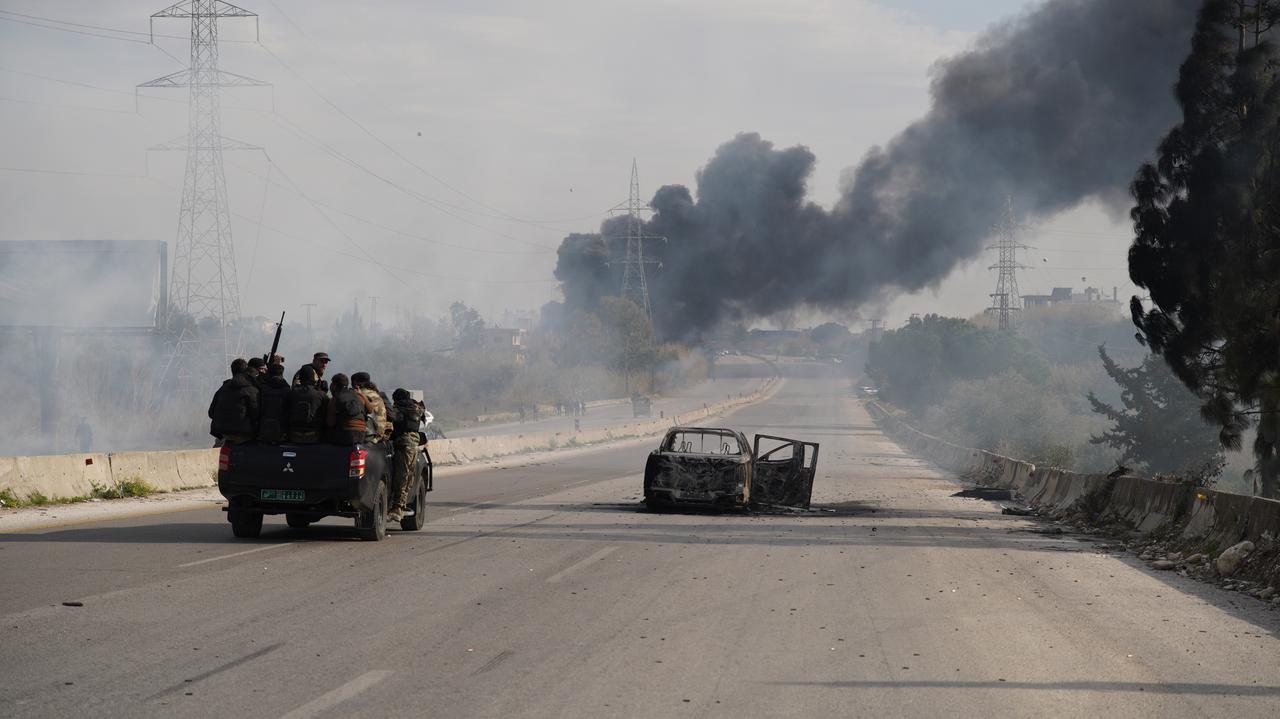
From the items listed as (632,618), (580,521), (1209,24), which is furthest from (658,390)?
(632,618)

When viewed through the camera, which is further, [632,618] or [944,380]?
[944,380]

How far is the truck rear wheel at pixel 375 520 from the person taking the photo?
48.1 feet

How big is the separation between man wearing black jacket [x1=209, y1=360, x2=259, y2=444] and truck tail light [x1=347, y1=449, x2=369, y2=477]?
119cm

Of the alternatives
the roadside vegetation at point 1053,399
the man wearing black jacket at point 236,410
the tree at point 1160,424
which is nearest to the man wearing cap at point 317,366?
the man wearing black jacket at point 236,410

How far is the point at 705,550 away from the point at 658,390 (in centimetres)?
11806

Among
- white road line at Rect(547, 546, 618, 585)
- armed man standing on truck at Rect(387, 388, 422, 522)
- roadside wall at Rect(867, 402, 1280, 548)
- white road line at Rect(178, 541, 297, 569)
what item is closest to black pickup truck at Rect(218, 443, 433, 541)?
white road line at Rect(178, 541, 297, 569)

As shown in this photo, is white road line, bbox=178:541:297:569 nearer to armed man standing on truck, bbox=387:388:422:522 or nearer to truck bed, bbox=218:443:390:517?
truck bed, bbox=218:443:390:517

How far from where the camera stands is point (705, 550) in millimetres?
14703

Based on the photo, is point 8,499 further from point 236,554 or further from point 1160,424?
point 1160,424

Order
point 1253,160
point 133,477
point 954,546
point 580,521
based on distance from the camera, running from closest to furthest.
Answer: point 954,546 < point 580,521 < point 133,477 < point 1253,160

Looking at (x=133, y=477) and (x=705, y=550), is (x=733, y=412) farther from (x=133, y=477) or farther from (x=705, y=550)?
(x=705, y=550)

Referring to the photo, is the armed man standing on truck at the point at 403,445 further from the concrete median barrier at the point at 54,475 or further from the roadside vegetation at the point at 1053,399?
the roadside vegetation at the point at 1053,399

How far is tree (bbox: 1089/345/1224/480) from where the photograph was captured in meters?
56.9

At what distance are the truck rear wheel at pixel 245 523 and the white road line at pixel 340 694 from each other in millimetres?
8025
